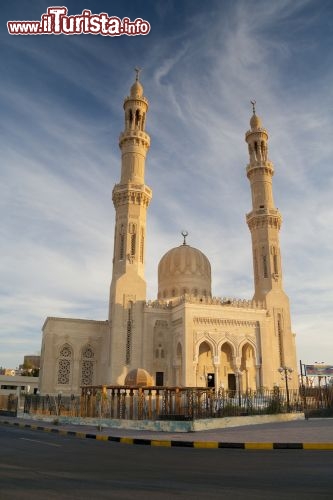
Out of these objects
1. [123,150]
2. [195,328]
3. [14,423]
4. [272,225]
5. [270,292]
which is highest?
[123,150]

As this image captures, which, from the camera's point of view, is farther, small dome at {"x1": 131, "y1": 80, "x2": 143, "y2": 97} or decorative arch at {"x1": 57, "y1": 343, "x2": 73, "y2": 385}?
small dome at {"x1": 131, "y1": 80, "x2": 143, "y2": 97}

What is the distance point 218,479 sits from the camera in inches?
251

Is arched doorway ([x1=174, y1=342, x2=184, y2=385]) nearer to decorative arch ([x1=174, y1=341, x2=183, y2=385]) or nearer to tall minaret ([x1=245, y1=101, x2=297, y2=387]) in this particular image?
decorative arch ([x1=174, y1=341, x2=183, y2=385])

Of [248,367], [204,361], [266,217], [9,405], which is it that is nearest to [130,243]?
[204,361]

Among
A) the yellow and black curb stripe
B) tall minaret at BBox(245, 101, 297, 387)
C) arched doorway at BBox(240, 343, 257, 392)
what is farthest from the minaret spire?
the yellow and black curb stripe

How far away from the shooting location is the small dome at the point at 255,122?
4803 centimetres

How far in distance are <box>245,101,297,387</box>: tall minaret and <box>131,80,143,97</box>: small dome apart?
12.5m

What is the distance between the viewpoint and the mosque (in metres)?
35.7

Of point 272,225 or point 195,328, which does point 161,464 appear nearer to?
point 195,328

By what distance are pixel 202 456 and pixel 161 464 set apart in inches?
61.5

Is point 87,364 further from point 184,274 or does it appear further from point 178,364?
point 184,274

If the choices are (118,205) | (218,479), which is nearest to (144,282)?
(118,205)

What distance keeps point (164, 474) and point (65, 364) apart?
32378 millimetres

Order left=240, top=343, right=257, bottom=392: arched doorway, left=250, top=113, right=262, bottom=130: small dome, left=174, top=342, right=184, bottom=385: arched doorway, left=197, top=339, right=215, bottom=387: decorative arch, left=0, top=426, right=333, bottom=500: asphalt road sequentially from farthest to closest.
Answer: left=250, top=113, right=262, bottom=130: small dome, left=197, top=339, right=215, bottom=387: decorative arch, left=240, top=343, right=257, bottom=392: arched doorway, left=174, top=342, right=184, bottom=385: arched doorway, left=0, top=426, right=333, bottom=500: asphalt road
